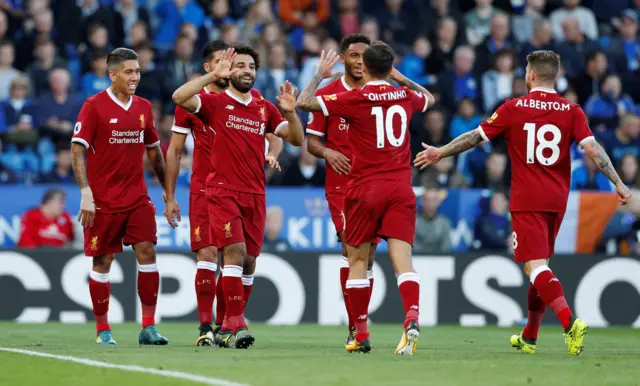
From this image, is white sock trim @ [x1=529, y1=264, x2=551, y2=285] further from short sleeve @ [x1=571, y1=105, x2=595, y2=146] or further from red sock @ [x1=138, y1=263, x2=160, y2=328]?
red sock @ [x1=138, y1=263, x2=160, y2=328]

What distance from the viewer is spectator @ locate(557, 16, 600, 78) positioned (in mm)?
21516

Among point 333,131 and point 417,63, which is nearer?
point 333,131

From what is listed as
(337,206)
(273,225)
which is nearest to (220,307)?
(337,206)

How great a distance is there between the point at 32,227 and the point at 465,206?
5.87 meters

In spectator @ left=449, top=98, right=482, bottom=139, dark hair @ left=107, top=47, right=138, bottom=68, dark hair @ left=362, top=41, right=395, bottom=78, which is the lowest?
dark hair @ left=362, top=41, right=395, bottom=78

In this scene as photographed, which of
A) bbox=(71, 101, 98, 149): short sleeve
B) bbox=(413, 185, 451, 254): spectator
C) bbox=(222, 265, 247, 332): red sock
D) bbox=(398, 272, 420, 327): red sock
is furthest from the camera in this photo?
bbox=(413, 185, 451, 254): spectator

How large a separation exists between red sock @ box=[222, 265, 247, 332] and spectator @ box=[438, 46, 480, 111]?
391 inches

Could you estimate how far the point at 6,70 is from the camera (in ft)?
61.0

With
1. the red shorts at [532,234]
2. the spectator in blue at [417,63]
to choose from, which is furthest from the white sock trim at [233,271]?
the spectator in blue at [417,63]

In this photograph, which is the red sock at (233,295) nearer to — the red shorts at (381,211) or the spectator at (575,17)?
the red shorts at (381,211)

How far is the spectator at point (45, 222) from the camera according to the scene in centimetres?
1623

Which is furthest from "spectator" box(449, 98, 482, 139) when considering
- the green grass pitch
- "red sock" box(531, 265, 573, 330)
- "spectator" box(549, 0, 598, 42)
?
"red sock" box(531, 265, 573, 330)

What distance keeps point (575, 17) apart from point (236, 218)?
13.3 metres

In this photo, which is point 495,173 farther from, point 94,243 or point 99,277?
point 94,243
